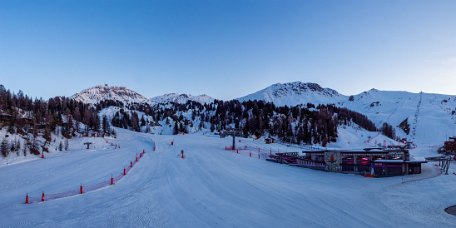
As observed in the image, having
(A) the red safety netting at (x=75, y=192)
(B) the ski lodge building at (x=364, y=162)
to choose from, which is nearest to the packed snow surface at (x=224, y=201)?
(A) the red safety netting at (x=75, y=192)

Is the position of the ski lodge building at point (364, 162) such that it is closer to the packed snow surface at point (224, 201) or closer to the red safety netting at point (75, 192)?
the packed snow surface at point (224, 201)

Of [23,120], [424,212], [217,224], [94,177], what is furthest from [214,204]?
[23,120]

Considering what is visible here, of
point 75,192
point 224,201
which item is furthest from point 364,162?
point 75,192

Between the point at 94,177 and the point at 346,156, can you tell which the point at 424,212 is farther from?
the point at 94,177

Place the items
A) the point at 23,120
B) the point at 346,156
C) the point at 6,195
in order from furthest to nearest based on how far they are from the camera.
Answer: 1. the point at 23,120
2. the point at 346,156
3. the point at 6,195

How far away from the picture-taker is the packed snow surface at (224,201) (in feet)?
46.0

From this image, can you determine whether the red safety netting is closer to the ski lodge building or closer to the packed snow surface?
the packed snow surface

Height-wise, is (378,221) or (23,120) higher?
(23,120)

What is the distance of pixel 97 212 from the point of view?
49.5ft

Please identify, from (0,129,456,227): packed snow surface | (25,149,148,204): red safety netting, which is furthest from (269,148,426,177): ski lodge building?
(25,149,148,204): red safety netting

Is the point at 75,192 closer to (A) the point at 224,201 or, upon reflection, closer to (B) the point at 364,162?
(A) the point at 224,201

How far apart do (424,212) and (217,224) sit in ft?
38.3

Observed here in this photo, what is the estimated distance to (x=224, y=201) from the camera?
17.6 metres

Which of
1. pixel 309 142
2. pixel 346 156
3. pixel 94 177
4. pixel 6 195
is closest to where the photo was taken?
pixel 6 195
